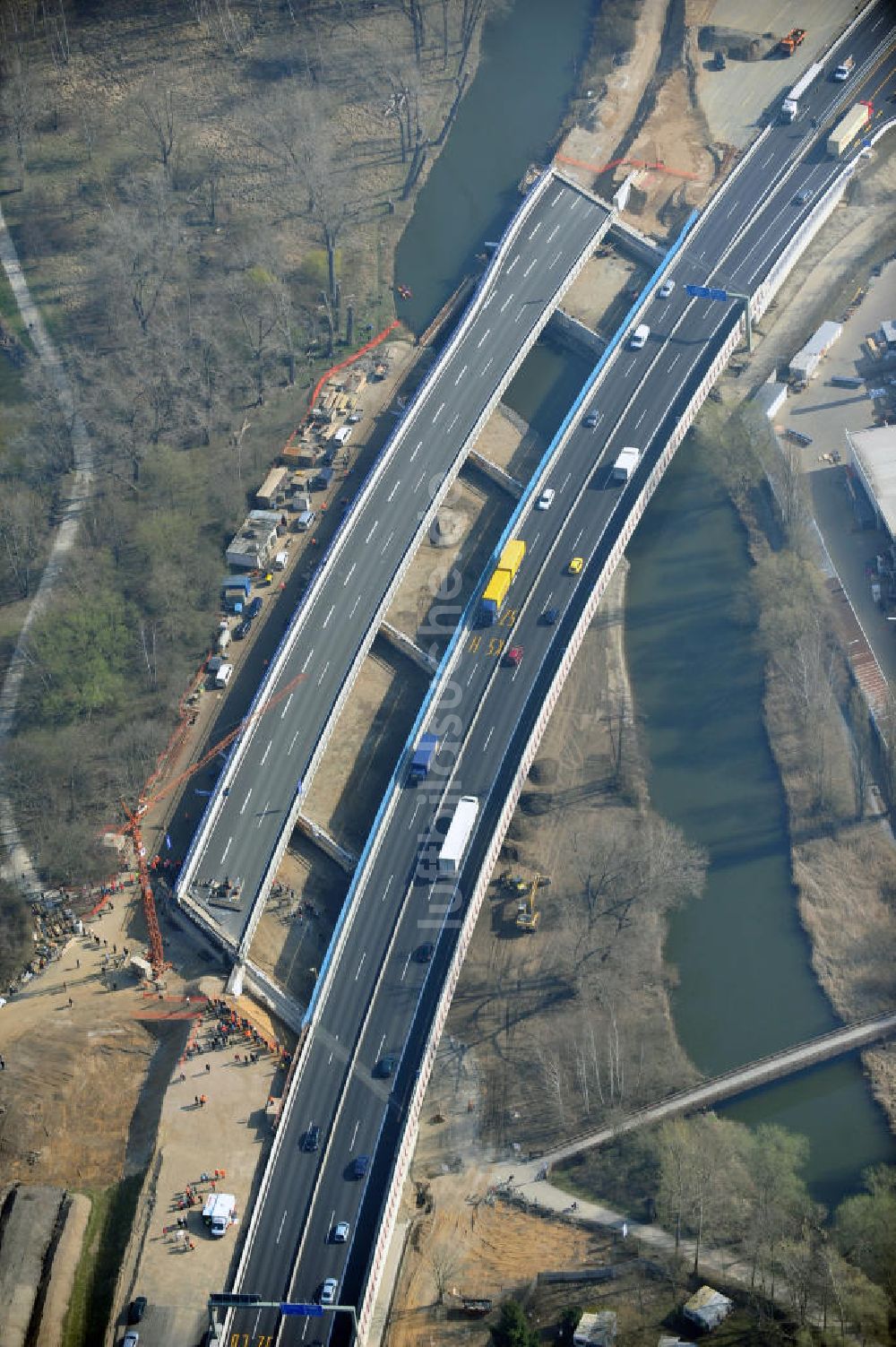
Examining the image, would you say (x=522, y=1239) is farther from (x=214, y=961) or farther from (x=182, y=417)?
(x=182, y=417)

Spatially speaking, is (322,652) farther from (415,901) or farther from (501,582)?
(415,901)

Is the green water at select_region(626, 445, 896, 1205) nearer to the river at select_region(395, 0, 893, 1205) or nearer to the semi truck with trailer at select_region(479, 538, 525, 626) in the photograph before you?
the river at select_region(395, 0, 893, 1205)

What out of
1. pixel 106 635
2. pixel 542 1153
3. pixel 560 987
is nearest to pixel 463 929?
pixel 560 987

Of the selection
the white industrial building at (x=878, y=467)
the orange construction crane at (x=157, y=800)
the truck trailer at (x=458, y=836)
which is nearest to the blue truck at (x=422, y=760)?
the truck trailer at (x=458, y=836)

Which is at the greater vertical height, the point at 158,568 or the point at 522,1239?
the point at 158,568

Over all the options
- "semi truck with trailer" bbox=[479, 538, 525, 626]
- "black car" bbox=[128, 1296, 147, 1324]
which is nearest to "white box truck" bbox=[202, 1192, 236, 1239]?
"black car" bbox=[128, 1296, 147, 1324]

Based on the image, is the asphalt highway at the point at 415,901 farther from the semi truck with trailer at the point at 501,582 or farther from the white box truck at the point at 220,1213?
the white box truck at the point at 220,1213
